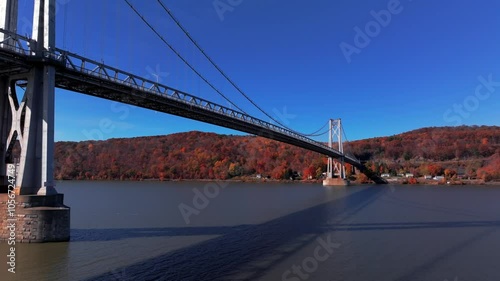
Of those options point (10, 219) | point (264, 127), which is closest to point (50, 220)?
point (10, 219)

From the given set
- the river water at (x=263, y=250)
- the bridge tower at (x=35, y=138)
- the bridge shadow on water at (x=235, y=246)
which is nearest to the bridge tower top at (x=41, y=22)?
the bridge tower at (x=35, y=138)

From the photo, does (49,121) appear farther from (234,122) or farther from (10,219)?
(234,122)

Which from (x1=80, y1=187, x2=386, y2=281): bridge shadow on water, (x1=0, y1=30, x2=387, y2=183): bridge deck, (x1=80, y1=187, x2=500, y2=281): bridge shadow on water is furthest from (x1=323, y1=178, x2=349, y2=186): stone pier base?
(x1=80, y1=187, x2=386, y2=281): bridge shadow on water

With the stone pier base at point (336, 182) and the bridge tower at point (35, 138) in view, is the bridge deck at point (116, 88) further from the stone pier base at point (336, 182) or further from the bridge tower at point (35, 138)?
the stone pier base at point (336, 182)

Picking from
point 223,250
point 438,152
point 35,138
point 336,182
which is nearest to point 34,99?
point 35,138

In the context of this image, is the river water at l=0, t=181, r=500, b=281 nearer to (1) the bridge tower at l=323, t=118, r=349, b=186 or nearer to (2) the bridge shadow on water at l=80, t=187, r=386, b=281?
(2) the bridge shadow on water at l=80, t=187, r=386, b=281

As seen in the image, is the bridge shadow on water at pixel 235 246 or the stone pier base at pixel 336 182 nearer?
the bridge shadow on water at pixel 235 246

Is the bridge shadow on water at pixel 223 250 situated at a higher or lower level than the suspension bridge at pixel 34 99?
lower
